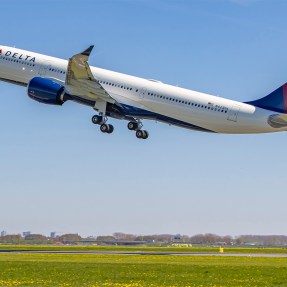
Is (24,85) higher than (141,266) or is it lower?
higher

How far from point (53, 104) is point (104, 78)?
21.7 ft

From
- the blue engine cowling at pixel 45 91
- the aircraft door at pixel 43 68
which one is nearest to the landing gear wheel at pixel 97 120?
the blue engine cowling at pixel 45 91

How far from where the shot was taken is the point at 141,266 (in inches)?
2143

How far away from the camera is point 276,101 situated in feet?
244

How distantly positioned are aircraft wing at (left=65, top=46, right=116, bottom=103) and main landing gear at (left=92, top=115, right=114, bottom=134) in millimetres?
2109

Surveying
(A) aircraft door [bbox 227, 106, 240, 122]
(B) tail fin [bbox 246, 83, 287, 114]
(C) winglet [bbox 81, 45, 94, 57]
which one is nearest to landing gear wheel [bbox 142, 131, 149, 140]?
(A) aircraft door [bbox 227, 106, 240, 122]

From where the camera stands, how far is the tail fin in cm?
7400

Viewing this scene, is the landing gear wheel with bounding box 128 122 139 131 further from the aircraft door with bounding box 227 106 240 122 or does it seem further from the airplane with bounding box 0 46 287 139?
the aircraft door with bounding box 227 106 240 122

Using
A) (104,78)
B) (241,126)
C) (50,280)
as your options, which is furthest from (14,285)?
(104,78)

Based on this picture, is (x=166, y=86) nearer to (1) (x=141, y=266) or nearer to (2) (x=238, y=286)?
(1) (x=141, y=266)

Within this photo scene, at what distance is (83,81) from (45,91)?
420 cm

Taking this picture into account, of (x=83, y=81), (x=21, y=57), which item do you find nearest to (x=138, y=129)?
(x=83, y=81)

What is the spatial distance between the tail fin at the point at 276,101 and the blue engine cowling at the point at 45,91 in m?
20.8

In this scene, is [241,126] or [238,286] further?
[241,126]
